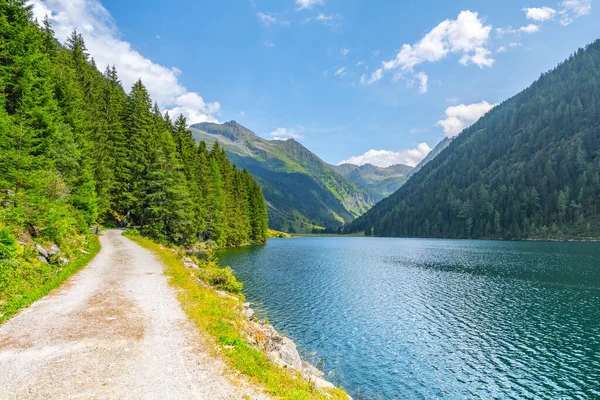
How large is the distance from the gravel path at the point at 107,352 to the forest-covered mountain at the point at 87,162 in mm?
6759

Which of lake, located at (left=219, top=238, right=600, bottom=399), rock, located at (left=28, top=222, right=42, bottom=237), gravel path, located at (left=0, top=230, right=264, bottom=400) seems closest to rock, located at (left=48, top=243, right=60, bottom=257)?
rock, located at (left=28, top=222, right=42, bottom=237)

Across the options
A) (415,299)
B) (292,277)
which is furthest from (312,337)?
(292,277)

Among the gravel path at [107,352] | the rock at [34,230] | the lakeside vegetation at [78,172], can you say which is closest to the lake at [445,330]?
the gravel path at [107,352]

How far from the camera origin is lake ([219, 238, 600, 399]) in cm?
1816

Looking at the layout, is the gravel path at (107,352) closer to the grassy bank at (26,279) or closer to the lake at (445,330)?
the grassy bank at (26,279)

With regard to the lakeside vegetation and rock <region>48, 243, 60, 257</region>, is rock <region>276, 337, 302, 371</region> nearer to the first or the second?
the lakeside vegetation

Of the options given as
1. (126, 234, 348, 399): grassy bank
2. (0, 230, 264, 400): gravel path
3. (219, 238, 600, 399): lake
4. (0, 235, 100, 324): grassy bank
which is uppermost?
(0, 235, 100, 324): grassy bank

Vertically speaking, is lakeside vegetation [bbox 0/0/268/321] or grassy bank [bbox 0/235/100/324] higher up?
lakeside vegetation [bbox 0/0/268/321]

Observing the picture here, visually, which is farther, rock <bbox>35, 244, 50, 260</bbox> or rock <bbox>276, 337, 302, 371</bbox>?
rock <bbox>35, 244, 50, 260</bbox>

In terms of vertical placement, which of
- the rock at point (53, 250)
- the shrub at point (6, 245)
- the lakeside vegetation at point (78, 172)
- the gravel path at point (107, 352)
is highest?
the lakeside vegetation at point (78, 172)

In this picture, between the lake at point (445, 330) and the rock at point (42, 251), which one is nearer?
the lake at point (445, 330)

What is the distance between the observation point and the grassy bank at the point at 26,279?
15.0 metres

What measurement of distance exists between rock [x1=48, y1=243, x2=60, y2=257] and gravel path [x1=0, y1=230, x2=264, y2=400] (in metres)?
6.53

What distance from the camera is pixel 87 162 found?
4228 centimetres
